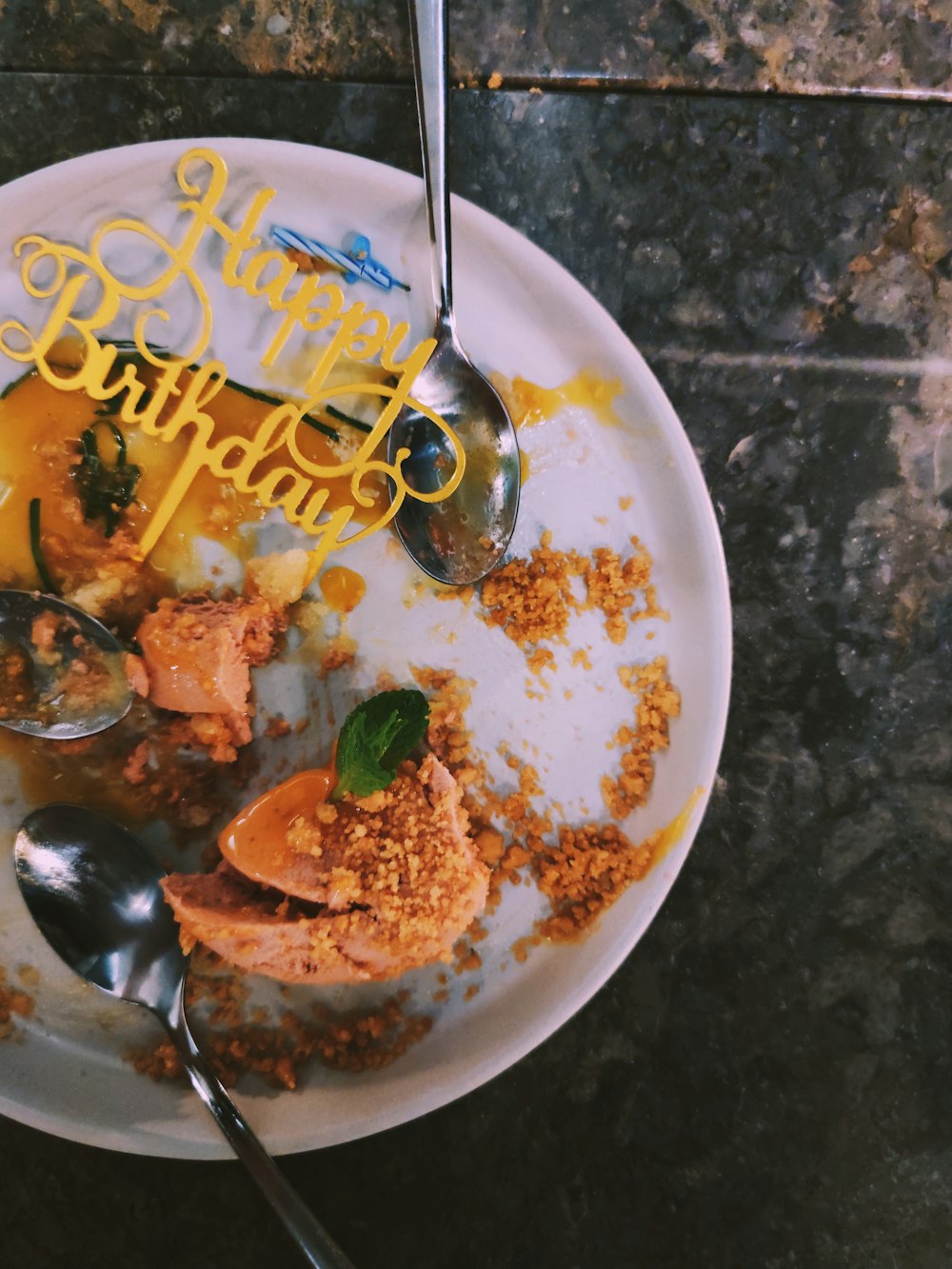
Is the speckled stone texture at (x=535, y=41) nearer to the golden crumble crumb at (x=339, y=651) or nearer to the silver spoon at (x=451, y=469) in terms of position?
the silver spoon at (x=451, y=469)

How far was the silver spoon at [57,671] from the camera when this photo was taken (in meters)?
1.09

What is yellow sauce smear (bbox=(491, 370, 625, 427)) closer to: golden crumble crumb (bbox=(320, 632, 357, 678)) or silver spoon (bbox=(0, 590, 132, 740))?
golden crumble crumb (bbox=(320, 632, 357, 678))

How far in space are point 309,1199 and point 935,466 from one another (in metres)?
1.60

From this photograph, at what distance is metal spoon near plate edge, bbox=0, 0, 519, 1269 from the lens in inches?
43.1

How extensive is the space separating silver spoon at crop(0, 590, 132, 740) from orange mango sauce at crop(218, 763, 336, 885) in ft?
0.82

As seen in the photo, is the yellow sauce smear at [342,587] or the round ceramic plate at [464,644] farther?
the yellow sauce smear at [342,587]

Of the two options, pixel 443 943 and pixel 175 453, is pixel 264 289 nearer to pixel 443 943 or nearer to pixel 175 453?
pixel 175 453

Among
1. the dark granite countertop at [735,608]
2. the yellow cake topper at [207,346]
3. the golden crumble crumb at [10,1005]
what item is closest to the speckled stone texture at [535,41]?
the dark granite countertop at [735,608]

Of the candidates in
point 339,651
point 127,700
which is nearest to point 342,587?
point 339,651

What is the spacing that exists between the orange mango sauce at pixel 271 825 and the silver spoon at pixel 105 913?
152 millimetres

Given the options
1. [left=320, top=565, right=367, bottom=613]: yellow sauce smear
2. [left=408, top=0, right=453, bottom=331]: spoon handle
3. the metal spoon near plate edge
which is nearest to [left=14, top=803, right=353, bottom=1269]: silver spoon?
the metal spoon near plate edge

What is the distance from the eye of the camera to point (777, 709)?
4.16ft

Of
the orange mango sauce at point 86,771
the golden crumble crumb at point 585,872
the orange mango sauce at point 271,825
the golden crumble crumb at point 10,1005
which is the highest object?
the golden crumble crumb at point 585,872

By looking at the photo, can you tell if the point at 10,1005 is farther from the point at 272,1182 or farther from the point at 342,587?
the point at 342,587
